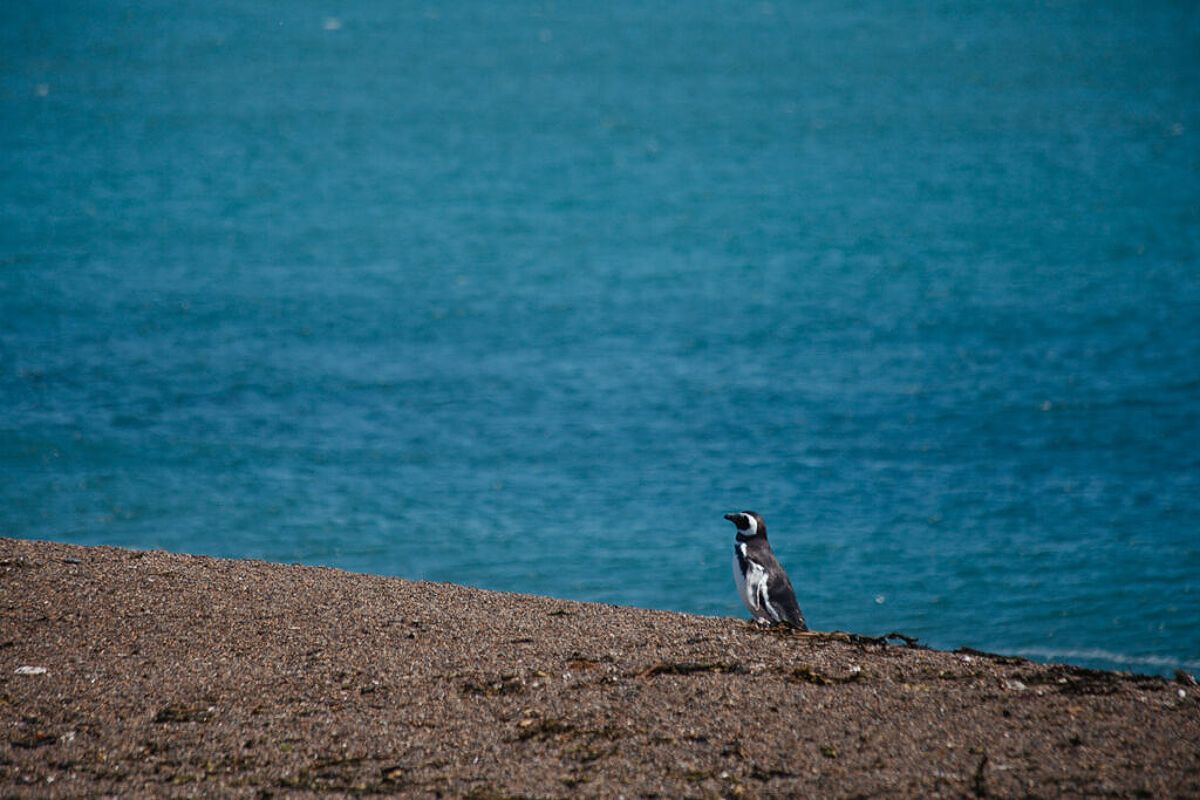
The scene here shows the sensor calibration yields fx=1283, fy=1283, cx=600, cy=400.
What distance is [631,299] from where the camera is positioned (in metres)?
22.8

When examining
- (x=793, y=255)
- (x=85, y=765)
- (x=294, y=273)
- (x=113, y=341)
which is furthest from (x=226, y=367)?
(x=85, y=765)

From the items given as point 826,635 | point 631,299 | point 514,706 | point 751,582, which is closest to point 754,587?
point 751,582

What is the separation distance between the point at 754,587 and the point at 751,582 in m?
0.06

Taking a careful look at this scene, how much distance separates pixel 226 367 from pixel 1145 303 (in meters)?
14.8

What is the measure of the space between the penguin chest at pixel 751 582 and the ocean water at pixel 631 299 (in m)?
2.11

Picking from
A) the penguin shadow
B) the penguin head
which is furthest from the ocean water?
the penguin shadow

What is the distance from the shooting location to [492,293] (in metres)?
23.2

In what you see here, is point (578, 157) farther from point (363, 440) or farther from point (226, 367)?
point (363, 440)

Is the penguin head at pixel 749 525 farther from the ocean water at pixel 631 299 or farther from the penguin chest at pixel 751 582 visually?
the ocean water at pixel 631 299

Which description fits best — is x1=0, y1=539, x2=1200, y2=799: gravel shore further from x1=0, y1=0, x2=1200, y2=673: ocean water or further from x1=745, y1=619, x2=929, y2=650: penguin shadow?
x1=0, y1=0, x2=1200, y2=673: ocean water

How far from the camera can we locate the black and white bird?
8.09 meters

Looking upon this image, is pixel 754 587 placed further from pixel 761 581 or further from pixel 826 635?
pixel 826 635

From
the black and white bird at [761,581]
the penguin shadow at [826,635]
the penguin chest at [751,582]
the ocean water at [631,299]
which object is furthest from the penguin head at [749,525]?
the penguin shadow at [826,635]

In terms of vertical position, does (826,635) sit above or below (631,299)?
below
